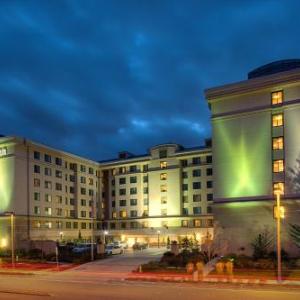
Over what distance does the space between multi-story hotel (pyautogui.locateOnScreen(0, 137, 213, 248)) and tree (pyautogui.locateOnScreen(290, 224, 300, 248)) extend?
3507 centimetres

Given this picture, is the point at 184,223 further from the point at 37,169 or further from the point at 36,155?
the point at 36,155

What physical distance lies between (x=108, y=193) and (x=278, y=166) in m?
62.7

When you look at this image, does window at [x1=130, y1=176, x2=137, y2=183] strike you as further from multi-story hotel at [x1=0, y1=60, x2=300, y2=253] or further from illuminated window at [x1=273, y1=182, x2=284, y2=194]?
illuminated window at [x1=273, y1=182, x2=284, y2=194]

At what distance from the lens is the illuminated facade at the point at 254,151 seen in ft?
141

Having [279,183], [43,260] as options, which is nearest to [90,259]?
[43,260]

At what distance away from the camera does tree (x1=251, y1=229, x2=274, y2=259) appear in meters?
40.8

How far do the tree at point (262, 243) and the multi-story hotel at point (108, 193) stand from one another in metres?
33.2

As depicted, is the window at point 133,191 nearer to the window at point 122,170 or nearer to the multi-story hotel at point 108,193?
the multi-story hotel at point 108,193

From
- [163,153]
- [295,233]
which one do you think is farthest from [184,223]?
[295,233]

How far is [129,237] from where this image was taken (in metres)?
91.1

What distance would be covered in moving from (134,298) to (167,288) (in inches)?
189

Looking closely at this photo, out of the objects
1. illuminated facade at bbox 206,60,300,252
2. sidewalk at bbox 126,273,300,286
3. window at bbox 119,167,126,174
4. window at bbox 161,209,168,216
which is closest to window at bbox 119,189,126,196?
window at bbox 119,167,126,174

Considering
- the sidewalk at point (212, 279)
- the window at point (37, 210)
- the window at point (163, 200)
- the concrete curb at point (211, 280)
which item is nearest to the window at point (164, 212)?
the window at point (163, 200)

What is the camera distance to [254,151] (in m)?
45.1
